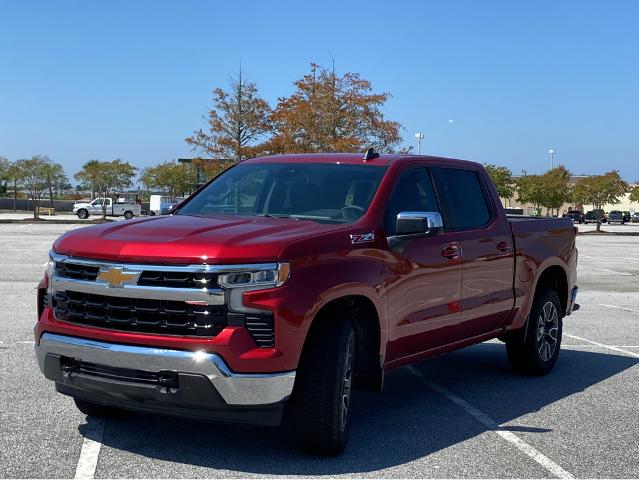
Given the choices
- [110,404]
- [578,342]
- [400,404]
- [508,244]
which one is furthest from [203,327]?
[578,342]

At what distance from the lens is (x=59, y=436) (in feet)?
17.0

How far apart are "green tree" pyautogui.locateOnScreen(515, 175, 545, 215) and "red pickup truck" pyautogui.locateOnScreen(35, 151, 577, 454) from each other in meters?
66.5

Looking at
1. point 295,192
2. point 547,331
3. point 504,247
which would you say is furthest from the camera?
point 547,331

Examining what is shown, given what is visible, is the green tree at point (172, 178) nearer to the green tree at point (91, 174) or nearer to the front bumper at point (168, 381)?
→ the green tree at point (91, 174)

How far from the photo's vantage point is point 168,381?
435 cm

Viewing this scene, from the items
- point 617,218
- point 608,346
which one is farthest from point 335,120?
point 617,218

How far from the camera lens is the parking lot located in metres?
4.71

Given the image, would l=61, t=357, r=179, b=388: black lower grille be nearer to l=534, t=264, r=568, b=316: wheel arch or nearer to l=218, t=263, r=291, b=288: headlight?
l=218, t=263, r=291, b=288: headlight

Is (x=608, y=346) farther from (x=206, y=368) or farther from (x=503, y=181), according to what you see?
(x=503, y=181)

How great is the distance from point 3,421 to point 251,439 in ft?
5.65

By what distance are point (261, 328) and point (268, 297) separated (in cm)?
18

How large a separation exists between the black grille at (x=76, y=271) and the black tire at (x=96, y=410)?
112 cm

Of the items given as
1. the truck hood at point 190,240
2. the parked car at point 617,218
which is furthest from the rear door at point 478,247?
the parked car at point 617,218

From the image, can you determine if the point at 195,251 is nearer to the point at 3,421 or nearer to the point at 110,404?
the point at 110,404
